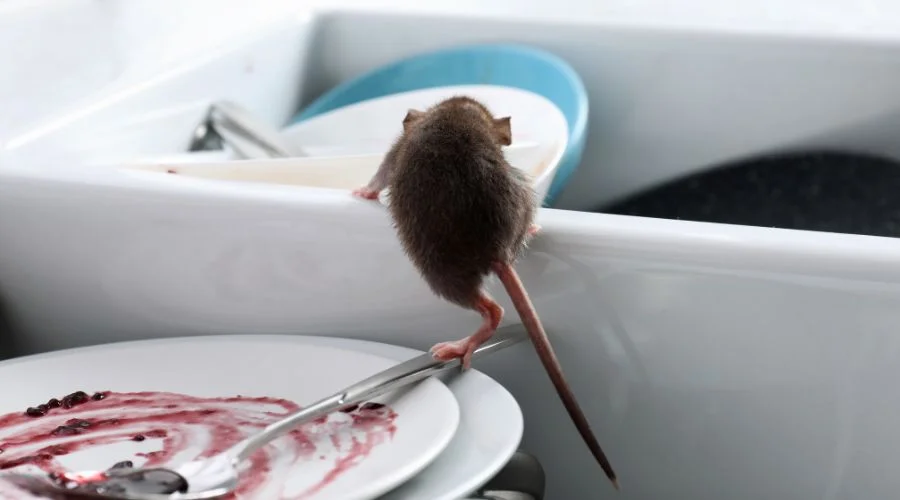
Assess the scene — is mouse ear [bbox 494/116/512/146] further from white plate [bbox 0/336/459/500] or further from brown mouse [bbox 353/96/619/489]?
white plate [bbox 0/336/459/500]

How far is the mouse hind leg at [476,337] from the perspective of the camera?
24.5 inches

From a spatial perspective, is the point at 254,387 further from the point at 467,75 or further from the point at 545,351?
the point at 467,75

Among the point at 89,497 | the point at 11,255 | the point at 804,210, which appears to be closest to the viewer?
the point at 89,497

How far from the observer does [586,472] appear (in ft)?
2.34

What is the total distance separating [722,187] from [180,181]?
0.73 meters

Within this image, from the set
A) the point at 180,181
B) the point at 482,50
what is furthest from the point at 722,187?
the point at 180,181

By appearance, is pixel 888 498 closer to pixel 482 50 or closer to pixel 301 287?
pixel 301 287

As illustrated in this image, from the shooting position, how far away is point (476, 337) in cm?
63

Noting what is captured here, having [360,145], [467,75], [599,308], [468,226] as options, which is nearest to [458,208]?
[468,226]

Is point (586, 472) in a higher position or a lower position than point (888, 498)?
higher

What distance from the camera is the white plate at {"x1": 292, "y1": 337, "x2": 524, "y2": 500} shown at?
1.71 feet

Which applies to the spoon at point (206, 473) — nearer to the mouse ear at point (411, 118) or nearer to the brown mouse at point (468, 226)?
the brown mouse at point (468, 226)

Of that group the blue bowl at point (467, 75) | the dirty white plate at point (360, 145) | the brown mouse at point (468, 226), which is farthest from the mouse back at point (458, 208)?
the blue bowl at point (467, 75)

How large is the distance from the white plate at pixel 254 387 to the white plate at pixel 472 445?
0.05 feet
